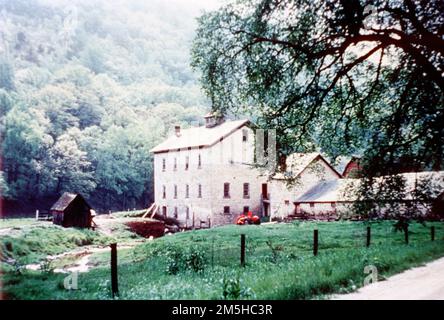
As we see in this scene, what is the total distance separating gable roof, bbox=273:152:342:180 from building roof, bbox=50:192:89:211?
3.52 metres

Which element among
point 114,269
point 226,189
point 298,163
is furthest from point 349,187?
point 114,269

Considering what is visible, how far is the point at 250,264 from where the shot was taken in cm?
668

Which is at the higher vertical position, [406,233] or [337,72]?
[337,72]

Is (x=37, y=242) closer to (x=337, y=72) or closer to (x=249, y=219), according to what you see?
(x=249, y=219)

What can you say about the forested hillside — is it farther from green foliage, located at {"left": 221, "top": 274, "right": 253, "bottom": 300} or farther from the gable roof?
green foliage, located at {"left": 221, "top": 274, "right": 253, "bottom": 300}

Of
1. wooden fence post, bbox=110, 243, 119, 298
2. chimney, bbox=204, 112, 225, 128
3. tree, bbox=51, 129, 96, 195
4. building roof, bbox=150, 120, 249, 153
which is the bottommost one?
wooden fence post, bbox=110, 243, 119, 298

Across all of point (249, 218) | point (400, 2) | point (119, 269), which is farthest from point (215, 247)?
point (400, 2)

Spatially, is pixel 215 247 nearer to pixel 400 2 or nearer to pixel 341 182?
pixel 341 182

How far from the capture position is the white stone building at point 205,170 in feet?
22.0

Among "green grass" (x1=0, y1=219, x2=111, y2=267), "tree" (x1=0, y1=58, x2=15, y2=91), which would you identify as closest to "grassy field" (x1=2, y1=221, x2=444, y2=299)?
"green grass" (x1=0, y1=219, x2=111, y2=267)

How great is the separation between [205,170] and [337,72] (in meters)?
2.92

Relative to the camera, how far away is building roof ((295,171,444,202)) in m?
6.05

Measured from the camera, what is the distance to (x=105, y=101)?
6238 millimetres
